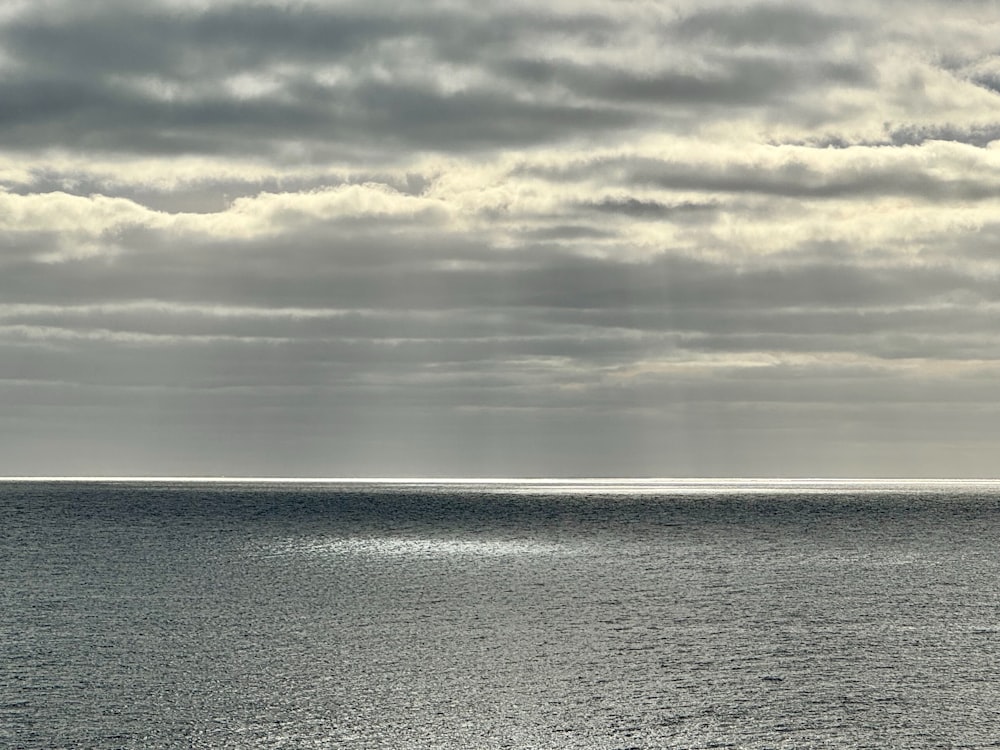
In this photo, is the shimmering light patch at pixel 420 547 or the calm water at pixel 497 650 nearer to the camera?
the calm water at pixel 497 650

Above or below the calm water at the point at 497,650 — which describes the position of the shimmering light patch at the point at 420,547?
below

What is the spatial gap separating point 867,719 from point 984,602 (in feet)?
103

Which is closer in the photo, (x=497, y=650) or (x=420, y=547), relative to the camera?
(x=497, y=650)

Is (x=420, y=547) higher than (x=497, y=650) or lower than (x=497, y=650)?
lower

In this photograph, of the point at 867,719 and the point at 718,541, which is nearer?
the point at 867,719

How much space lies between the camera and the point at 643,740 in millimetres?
28469

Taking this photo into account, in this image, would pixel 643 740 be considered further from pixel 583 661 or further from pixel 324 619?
pixel 324 619

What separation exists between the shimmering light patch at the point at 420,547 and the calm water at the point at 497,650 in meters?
3.38

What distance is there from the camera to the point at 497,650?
4188cm

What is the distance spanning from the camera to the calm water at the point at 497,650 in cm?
2986

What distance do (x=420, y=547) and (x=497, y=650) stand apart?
2507 inches

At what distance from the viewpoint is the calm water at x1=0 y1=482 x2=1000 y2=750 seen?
29859 millimetres

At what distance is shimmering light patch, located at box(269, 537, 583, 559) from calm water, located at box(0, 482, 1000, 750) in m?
3.38

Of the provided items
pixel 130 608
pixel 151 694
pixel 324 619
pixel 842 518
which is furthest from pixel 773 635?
pixel 842 518
